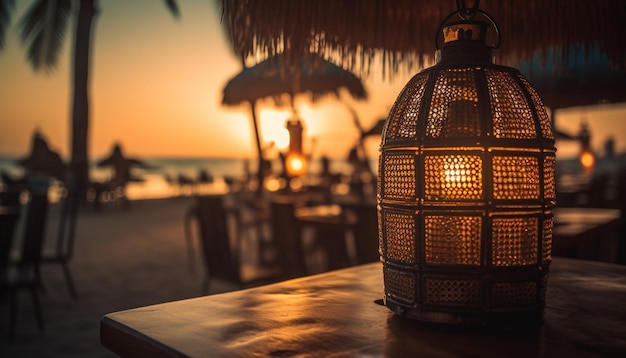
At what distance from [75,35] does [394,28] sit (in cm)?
1333

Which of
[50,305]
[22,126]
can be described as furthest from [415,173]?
[22,126]

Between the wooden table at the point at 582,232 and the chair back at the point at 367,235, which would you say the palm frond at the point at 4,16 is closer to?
the chair back at the point at 367,235

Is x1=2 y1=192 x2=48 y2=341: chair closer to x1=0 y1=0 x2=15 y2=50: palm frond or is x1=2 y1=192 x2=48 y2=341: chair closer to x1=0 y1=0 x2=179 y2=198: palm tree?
x1=0 y1=0 x2=179 y2=198: palm tree

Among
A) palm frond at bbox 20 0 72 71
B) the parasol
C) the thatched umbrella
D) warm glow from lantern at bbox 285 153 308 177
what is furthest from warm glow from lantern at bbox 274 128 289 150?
palm frond at bbox 20 0 72 71

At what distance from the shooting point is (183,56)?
24.4 metres

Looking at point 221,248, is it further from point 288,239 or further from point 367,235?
point 367,235

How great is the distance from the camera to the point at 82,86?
13.0m

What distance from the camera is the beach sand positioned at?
11.0 feet

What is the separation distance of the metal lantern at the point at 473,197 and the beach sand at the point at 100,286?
2782mm

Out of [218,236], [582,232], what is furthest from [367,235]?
[582,232]

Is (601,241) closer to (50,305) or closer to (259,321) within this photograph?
(259,321)

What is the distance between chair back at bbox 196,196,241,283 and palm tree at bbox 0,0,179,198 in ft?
29.1

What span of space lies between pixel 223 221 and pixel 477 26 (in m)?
2.73

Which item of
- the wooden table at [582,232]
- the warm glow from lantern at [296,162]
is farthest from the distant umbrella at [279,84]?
the wooden table at [582,232]
